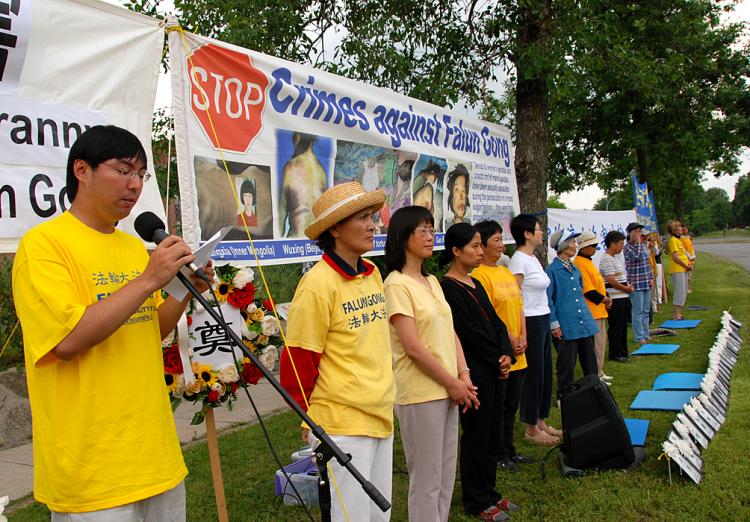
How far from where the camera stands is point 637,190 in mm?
14086

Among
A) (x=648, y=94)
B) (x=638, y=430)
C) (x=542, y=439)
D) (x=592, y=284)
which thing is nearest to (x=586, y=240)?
(x=592, y=284)

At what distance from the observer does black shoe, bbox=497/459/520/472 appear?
16.4 feet

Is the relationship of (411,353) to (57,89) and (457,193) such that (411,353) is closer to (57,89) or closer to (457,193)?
(57,89)

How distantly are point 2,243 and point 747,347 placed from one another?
9027 mm

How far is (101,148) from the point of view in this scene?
2012mm

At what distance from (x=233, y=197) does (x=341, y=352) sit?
59.0 inches

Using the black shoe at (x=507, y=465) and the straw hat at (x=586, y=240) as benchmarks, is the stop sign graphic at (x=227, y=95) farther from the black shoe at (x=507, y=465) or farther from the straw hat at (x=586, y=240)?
the straw hat at (x=586, y=240)

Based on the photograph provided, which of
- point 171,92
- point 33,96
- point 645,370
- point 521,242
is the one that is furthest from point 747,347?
point 33,96

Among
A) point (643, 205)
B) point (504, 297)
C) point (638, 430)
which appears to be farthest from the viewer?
point (643, 205)

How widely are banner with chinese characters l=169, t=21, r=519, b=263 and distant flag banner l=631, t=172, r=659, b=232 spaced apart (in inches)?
368

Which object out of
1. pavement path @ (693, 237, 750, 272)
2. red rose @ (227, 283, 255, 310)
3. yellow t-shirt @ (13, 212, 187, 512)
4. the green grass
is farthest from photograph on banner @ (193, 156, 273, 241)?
pavement path @ (693, 237, 750, 272)

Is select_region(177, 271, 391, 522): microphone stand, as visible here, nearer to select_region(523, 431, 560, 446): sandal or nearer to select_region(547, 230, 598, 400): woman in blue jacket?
select_region(523, 431, 560, 446): sandal

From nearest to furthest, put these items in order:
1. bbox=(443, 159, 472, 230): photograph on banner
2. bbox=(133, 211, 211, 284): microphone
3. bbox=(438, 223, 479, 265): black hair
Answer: bbox=(133, 211, 211, 284): microphone → bbox=(438, 223, 479, 265): black hair → bbox=(443, 159, 472, 230): photograph on banner

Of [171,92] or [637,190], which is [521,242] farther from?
[637,190]
